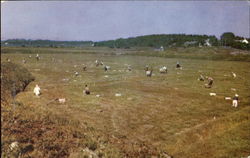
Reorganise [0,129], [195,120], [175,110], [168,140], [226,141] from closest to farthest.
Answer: [0,129], [226,141], [168,140], [195,120], [175,110]

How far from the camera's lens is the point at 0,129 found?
14.1 meters

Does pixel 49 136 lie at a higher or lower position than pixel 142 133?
higher

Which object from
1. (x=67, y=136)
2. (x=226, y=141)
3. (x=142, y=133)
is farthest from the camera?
(x=142, y=133)

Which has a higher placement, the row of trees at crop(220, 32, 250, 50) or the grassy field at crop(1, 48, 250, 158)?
the row of trees at crop(220, 32, 250, 50)

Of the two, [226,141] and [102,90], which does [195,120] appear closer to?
[226,141]

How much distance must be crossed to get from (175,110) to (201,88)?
12.9m

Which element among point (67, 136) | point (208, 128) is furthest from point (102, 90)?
point (67, 136)

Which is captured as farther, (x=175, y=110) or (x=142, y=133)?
(x=175, y=110)

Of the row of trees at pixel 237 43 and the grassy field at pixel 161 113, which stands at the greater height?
the row of trees at pixel 237 43

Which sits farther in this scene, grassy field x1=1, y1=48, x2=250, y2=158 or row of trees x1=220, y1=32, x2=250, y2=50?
row of trees x1=220, y1=32, x2=250, y2=50

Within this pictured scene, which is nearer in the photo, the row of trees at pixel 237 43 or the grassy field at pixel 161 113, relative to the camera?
the grassy field at pixel 161 113

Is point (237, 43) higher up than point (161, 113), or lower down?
higher up

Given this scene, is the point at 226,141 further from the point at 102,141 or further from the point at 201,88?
the point at 201,88

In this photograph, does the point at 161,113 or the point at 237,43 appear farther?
the point at 237,43
